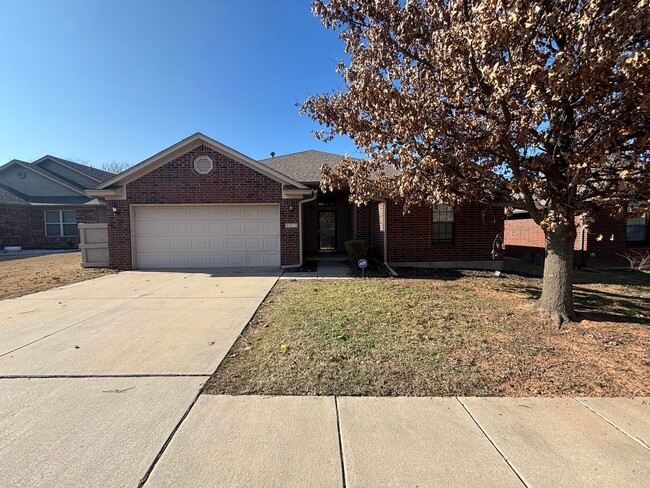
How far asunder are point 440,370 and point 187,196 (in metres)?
9.61

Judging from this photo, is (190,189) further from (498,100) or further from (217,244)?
(498,100)

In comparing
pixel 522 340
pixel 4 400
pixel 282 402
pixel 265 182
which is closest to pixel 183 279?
pixel 265 182

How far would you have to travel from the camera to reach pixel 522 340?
4305 mm

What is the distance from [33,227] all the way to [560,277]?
85.7 ft

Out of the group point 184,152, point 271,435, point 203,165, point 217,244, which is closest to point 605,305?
point 271,435

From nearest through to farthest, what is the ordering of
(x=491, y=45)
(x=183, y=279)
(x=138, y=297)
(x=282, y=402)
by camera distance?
(x=282, y=402) < (x=491, y=45) < (x=138, y=297) < (x=183, y=279)

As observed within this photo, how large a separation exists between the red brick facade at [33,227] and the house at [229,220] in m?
11.8

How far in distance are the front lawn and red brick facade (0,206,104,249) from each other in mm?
19179

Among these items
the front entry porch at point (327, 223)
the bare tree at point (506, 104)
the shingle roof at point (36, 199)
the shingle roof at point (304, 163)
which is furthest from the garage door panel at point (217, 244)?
the shingle roof at point (36, 199)

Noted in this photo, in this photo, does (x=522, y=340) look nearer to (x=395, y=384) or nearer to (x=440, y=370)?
(x=440, y=370)

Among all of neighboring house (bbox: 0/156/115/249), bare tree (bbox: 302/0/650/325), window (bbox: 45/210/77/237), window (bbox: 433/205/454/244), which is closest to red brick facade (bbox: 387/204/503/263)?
window (bbox: 433/205/454/244)

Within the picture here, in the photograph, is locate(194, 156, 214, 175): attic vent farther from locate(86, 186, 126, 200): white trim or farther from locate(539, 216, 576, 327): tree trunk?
locate(539, 216, 576, 327): tree trunk

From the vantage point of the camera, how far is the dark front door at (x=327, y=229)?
14922mm

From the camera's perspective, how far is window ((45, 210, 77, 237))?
65.2 ft
